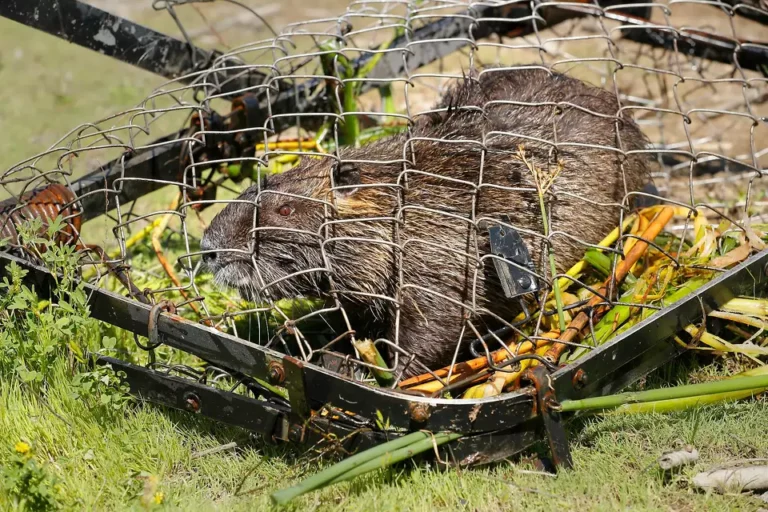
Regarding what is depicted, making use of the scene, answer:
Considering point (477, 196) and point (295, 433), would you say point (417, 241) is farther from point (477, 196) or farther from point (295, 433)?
point (295, 433)

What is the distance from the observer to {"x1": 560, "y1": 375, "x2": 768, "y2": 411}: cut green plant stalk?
225 cm

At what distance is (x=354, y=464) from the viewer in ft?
6.79

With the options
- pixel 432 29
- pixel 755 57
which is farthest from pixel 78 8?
pixel 755 57

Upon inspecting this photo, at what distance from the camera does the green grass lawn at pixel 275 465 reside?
7.27 ft

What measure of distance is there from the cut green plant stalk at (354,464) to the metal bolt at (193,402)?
536mm

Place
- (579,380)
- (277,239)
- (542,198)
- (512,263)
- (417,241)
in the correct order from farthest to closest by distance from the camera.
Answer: (277,239)
(417,241)
(542,198)
(512,263)
(579,380)

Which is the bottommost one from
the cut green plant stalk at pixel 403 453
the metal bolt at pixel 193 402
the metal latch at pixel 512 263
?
the cut green plant stalk at pixel 403 453

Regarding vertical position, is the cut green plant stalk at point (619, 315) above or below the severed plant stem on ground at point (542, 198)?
A: below

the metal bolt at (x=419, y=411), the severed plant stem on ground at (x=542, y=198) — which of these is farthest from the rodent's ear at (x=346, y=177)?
the metal bolt at (x=419, y=411)

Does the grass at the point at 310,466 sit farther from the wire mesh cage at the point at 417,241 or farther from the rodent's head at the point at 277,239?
the rodent's head at the point at 277,239

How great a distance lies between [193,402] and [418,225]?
3.52ft

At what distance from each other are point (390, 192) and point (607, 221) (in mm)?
937

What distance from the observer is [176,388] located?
244cm

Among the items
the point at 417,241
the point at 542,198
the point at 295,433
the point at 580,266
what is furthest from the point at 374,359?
the point at 580,266
